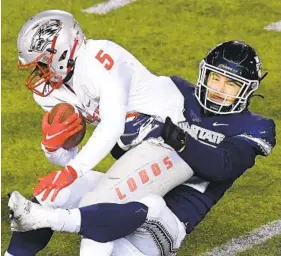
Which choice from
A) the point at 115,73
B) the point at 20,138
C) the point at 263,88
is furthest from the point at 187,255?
the point at 263,88

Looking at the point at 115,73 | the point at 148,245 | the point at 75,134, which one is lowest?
the point at 148,245

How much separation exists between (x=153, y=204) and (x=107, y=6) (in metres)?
4.52

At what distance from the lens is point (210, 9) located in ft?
28.7

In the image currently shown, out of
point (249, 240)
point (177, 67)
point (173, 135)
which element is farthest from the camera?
point (177, 67)

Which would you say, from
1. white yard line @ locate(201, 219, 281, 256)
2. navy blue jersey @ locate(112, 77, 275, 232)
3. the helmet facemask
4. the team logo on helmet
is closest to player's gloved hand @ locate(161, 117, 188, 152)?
navy blue jersey @ locate(112, 77, 275, 232)

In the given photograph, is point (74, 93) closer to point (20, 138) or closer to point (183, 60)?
point (20, 138)

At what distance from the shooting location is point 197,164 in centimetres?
444

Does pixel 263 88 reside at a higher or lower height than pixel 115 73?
lower

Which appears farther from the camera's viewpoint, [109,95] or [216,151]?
[109,95]

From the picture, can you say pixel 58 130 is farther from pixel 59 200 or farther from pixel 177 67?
pixel 177 67

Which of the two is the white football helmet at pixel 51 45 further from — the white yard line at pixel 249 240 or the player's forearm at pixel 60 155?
the white yard line at pixel 249 240

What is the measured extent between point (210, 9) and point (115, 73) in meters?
4.16

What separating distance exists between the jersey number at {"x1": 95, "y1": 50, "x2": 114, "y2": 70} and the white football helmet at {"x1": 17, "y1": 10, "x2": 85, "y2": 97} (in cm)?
14

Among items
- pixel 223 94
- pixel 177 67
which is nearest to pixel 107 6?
pixel 177 67
